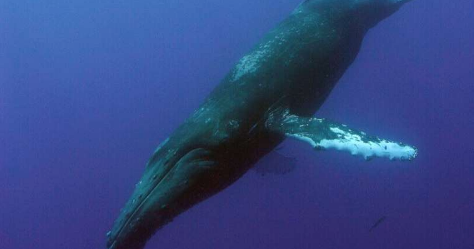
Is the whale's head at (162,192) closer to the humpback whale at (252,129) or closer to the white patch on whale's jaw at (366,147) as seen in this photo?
the humpback whale at (252,129)

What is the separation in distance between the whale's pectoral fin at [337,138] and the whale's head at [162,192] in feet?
4.45

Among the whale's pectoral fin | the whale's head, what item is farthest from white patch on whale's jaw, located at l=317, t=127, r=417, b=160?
the whale's head

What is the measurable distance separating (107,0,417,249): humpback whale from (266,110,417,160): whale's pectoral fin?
0.01 meters

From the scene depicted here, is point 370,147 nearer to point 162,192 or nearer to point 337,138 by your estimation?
point 337,138

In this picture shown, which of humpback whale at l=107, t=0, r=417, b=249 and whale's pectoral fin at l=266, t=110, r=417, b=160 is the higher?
humpback whale at l=107, t=0, r=417, b=249

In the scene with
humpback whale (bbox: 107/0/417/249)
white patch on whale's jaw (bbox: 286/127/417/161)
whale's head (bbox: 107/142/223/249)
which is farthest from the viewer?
white patch on whale's jaw (bbox: 286/127/417/161)

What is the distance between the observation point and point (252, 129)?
21.8ft

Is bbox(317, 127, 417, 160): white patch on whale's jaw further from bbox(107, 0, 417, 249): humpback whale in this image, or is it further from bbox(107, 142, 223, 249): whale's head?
bbox(107, 142, 223, 249): whale's head

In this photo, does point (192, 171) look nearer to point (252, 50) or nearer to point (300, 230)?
point (252, 50)

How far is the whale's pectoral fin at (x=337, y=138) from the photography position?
5.91 metres

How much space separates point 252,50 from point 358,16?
302cm

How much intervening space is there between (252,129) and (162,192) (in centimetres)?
181

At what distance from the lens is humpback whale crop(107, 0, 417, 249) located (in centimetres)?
576

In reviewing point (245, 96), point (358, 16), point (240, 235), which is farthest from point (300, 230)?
point (245, 96)
